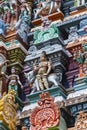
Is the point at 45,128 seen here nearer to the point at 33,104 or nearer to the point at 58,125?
the point at 58,125

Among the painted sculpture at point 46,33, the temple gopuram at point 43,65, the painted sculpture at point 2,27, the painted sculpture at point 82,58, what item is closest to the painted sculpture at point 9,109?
the temple gopuram at point 43,65

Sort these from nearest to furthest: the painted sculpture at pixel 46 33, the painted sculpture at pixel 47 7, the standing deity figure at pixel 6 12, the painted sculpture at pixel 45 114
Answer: the painted sculpture at pixel 45 114
the painted sculpture at pixel 46 33
the painted sculpture at pixel 47 7
the standing deity figure at pixel 6 12

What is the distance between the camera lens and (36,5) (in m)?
17.3

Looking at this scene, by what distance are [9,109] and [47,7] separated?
14.7ft

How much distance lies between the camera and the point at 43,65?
44.3 feet

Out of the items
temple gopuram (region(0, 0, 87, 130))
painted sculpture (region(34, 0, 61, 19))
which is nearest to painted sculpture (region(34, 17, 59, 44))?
temple gopuram (region(0, 0, 87, 130))

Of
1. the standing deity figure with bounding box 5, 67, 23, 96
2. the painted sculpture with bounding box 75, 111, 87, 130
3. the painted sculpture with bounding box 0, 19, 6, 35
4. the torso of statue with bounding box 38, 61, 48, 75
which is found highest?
the painted sculpture with bounding box 0, 19, 6, 35

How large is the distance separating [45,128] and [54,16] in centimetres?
500

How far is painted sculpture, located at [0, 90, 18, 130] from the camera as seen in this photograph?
12.5 m

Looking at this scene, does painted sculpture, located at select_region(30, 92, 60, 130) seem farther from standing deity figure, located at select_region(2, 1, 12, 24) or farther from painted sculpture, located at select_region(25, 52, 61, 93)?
standing deity figure, located at select_region(2, 1, 12, 24)

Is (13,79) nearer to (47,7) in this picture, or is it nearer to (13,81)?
(13,81)

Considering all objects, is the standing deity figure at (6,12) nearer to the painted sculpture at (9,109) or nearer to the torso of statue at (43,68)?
the torso of statue at (43,68)

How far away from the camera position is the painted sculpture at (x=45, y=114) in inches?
463

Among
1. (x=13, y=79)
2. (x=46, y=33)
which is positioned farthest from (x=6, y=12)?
(x=13, y=79)
